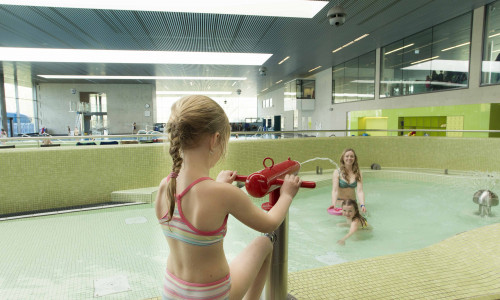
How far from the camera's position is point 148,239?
2980 millimetres

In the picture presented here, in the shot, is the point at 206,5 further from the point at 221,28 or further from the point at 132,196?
the point at 132,196

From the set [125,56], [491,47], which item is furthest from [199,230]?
[125,56]

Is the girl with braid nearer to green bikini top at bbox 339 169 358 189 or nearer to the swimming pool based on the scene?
the swimming pool

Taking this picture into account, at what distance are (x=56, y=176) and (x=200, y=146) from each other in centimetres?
376

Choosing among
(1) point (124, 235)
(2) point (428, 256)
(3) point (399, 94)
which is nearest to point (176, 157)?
(2) point (428, 256)

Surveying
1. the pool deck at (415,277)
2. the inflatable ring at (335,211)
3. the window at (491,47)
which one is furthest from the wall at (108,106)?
the pool deck at (415,277)

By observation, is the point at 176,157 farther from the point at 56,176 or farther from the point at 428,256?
the point at 56,176

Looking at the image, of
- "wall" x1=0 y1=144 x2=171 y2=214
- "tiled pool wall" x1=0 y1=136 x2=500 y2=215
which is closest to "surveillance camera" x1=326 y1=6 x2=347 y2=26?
"tiled pool wall" x1=0 y1=136 x2=500 y2=215

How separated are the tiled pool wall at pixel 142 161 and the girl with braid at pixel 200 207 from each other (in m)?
1.63

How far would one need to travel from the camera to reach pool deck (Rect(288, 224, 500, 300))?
125cm

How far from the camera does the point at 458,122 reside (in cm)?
783

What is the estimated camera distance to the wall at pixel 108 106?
641 inches

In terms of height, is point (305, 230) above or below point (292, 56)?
below

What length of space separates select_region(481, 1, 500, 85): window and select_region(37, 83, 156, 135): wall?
15.1m
